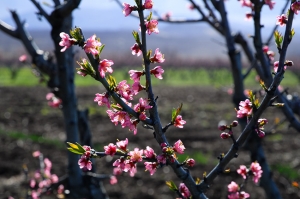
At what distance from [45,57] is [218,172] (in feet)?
7.31

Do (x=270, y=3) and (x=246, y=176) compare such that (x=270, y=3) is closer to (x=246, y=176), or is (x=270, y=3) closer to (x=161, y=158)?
(x=246, y=176)

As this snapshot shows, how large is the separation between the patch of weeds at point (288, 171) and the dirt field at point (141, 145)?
0.06ft

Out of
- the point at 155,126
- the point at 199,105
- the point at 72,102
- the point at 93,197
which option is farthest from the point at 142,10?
the point at 199,105

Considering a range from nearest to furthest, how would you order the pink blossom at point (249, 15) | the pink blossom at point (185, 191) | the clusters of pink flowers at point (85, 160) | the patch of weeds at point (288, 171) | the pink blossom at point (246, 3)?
the clusters of pink flowers at point (85, 160)
the pink blossom at point (185, 191)
the pink blossom at point (249, 15)
the pink blossom at point (246, 3)
the patch of weeds at point (288, 171)

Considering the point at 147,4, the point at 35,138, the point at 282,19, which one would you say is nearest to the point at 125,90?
the point at 147,4

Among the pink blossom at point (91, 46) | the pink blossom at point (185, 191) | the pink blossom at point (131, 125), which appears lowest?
the pink blossom at point (185, 191)

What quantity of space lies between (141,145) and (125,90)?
8.53 metres

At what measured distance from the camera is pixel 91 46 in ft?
5.37

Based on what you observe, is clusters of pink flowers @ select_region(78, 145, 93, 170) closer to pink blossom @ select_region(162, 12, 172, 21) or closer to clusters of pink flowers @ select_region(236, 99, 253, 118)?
clusters of pink flowers @ select_region(236, 99, 253, 118)

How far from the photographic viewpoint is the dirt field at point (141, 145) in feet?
24.3

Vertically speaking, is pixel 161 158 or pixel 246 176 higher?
pixel 161 158

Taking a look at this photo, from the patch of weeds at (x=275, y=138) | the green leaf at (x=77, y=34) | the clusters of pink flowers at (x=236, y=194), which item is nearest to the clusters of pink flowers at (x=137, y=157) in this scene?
the green leaf at (x=77, y=34)

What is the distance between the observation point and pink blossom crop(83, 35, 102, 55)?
5.32 feet

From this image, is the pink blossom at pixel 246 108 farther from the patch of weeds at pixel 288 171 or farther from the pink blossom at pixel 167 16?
the patch of weeds at pixel 288 171
